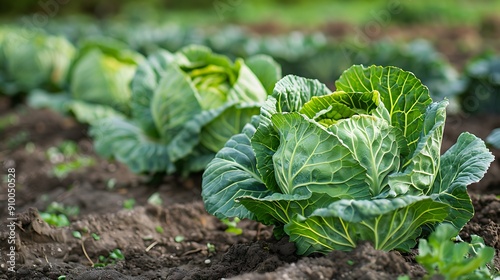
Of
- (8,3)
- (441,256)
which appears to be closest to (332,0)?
(8,3)

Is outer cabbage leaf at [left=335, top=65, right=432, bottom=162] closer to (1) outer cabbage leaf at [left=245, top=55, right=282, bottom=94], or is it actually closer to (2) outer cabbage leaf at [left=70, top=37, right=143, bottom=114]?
(1) outer cabbage leaf at [left=245, top=55, right=282, bottom=94]

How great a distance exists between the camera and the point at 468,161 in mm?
3482

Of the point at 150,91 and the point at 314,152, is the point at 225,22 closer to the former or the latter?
the point at 150,91

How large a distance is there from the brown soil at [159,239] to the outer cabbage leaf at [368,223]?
0.31 feet

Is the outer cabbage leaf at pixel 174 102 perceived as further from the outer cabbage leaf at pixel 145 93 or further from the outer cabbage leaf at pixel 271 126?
the outer cabbage leaf at pixel 271 126

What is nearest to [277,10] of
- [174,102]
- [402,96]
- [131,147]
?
[131,147]

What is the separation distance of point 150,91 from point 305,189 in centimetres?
284

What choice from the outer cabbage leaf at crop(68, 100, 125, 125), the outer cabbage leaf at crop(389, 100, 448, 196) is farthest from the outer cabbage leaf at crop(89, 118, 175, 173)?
the outer cabbage leaf at crop(389, 100, 448, 196)

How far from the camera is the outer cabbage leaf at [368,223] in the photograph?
122 inches

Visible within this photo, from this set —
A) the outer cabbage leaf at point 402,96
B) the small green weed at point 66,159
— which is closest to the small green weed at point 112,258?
Result: the outer cabbage leaf at point 402,96

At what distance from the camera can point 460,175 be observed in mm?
3404

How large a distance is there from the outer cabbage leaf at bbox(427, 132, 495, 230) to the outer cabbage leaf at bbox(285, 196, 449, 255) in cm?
10

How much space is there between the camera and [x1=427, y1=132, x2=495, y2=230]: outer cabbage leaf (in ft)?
11.0

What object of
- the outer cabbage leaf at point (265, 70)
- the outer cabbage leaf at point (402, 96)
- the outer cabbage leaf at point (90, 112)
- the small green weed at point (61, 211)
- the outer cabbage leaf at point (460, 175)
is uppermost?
the outer cabbage leaf at point (402, 96)
